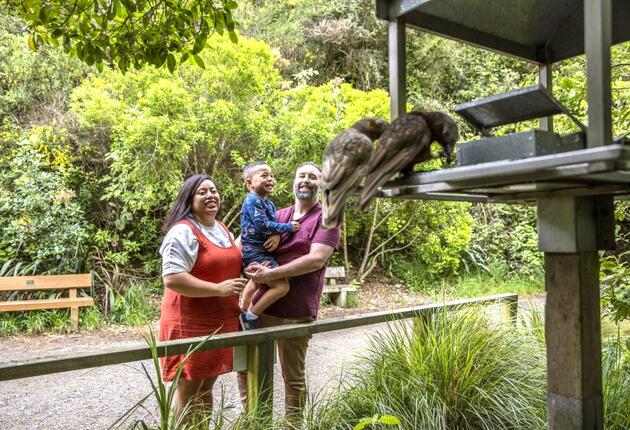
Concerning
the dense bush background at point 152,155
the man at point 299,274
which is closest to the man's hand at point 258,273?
the man at point 299,274

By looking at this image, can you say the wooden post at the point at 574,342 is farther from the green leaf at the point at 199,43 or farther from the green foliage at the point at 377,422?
the green leaf at the point at 199,43

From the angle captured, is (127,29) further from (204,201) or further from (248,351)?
(248,351)

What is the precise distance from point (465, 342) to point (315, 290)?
102 cm

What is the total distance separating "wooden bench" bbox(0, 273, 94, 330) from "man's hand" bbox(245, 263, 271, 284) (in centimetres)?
507

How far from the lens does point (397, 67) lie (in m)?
2.12

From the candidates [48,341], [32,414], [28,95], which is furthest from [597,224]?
[28,95]

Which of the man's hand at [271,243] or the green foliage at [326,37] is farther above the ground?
the green foliage at [326,37]

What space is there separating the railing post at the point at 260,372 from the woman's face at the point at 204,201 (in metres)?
0.81

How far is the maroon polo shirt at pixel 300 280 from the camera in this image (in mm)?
3203

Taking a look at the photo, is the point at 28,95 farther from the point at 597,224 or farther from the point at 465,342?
the point at 597,224

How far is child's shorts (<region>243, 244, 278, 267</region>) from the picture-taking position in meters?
3.23

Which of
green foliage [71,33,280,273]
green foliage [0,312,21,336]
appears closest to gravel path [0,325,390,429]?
green foliage [0,312,21,336]

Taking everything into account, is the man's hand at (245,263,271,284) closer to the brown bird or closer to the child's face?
the child's face

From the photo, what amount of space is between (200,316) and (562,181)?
208cm
